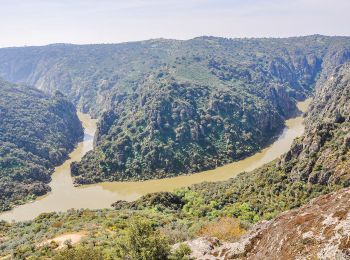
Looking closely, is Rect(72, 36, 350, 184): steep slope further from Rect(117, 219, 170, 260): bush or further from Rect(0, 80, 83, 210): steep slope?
Rect(117, 219, 170, 260): bush

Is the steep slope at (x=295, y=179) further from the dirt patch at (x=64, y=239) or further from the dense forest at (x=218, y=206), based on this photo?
the dirt patch at (x=64, y=239)

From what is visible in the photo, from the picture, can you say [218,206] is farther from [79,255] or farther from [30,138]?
[30,138]

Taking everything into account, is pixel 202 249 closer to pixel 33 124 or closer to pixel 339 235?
pixel 339 235

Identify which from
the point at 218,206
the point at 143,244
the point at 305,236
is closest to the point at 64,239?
the point at 143,244

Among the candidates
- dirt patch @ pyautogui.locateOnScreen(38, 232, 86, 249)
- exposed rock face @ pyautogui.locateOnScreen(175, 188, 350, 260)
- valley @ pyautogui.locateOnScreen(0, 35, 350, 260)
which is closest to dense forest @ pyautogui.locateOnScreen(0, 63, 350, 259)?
valley @ pyautogui.locateOnScreen(0, 35, 350, 260)

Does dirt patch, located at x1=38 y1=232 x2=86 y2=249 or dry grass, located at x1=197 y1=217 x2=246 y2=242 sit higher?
dry grass, located at x1=197 y1=217 x2=246 y2=242

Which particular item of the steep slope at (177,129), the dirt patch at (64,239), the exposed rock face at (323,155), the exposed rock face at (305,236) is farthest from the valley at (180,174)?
the steep slope at (177,129)

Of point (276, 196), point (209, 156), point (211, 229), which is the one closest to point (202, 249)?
point (211, 229)
